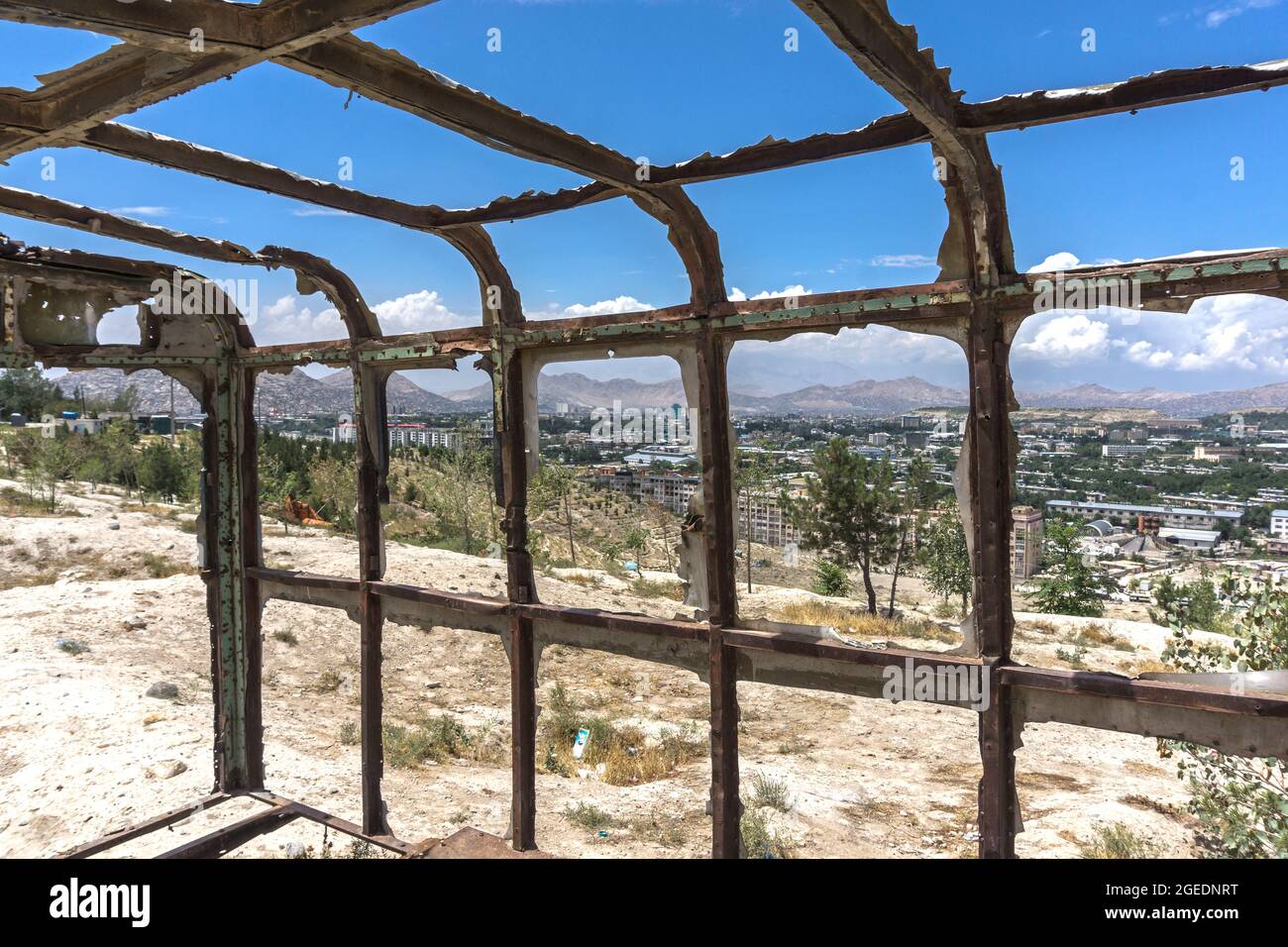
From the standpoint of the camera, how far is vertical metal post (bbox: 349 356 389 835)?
19.1ft

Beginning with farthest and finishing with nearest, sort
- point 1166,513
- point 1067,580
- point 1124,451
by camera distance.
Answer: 1. point 1124,451
2. point 1166,513
3. point 1067,580

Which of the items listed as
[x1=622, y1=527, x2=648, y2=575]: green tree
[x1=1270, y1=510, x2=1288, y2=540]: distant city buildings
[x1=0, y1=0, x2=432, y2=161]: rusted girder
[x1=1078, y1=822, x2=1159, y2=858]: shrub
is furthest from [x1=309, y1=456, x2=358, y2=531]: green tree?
[x1=1270, y1=510, x2=1288, y2=540]: distant city buildings

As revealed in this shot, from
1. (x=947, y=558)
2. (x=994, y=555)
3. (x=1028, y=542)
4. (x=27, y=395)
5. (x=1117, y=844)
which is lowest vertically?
(x=1117, y=844)

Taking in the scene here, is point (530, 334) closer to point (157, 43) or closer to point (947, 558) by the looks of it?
Answer: point (157, 43)

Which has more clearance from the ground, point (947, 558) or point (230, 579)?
point (230, 579)

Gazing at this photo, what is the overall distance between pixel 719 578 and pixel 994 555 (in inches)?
58.8

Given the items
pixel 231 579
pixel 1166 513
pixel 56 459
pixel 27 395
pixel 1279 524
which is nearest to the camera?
pixel 231 579

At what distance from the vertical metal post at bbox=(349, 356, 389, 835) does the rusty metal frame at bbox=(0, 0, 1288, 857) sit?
0.9 inches

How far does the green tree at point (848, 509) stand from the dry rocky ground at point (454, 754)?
5.50 m

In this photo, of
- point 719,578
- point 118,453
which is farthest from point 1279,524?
point 118,453

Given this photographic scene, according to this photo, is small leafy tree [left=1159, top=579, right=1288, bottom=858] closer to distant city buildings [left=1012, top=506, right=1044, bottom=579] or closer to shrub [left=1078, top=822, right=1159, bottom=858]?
shrub [left=1078, top=822, right=1159, bottom=858]

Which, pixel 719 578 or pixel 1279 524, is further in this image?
pixel 1279 524

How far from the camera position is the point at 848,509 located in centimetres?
2112
